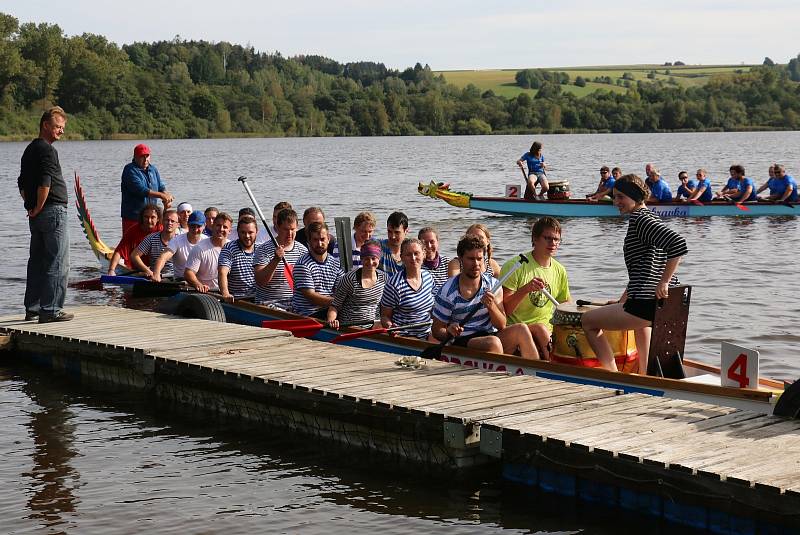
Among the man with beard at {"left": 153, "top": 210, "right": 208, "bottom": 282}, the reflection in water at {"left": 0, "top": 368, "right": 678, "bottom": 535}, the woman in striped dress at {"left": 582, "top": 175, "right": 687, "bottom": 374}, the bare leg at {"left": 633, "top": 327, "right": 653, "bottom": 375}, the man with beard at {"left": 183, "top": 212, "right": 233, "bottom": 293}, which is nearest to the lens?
the reflection in water at {"left": 0, "top": 368, "right": 678, "bottom": 535}

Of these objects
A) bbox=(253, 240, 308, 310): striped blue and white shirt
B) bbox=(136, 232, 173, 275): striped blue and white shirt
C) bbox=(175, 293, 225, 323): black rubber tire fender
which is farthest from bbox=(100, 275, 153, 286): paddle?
bbox=(253, 240, 308, 310): striped blue and white shirt

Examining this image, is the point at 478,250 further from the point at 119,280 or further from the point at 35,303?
the point at 119,280

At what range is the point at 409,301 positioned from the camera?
384 inches

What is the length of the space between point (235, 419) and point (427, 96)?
11739cm

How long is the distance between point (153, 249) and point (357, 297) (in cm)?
501

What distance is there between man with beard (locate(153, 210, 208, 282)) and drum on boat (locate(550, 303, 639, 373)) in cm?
631

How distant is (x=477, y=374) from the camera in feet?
28.3

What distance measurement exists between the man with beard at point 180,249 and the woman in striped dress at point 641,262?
689 cm

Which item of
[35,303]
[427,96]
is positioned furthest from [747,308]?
[427,96]

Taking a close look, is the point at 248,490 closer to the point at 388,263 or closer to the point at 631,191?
the point at 631,191

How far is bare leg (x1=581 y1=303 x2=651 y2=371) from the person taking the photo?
26.2 ft

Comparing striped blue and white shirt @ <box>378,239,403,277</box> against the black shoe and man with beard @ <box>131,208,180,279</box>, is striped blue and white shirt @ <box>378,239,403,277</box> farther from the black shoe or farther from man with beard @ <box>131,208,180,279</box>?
man with beard @ <box>131,208,180,279</box>

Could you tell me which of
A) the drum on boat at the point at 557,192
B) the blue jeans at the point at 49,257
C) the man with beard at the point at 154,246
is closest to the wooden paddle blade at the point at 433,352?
the blue jeans at the point at 49,257

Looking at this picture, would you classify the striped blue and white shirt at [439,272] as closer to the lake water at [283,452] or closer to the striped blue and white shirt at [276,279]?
the striped blue and white shirt at [276,279]
